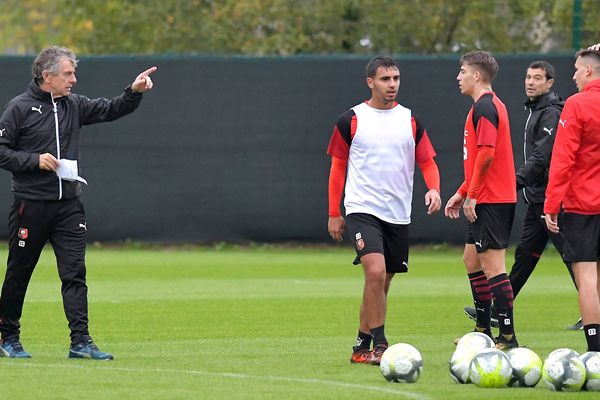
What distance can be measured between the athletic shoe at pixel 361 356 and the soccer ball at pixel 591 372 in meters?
1.92

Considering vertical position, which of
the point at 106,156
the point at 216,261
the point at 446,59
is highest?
the point at 446,59

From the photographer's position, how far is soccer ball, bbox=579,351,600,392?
8.68 meters

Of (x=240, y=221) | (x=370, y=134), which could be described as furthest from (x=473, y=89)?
(x=240, y=221)

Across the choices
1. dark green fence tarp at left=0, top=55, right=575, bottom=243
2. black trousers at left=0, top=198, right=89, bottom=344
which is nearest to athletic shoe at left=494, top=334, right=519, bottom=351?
black trousers at left=0, top=198, right=89, bottom=344

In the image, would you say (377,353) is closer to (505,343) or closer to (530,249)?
(505,343)

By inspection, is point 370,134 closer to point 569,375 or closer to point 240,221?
point 569,375

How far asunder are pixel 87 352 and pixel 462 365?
297cm

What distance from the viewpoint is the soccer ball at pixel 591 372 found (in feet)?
28.5

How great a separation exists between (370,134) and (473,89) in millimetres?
1308

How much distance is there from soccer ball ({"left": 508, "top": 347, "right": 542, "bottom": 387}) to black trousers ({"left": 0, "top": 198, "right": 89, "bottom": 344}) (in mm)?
3345

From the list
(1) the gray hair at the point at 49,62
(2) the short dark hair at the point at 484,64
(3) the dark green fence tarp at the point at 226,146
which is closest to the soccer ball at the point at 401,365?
(2) the short dark hair at the point at 484,64

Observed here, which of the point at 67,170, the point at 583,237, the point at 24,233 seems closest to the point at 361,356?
the point at 583,237

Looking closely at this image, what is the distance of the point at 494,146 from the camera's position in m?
10.8

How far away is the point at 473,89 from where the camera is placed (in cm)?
1107
